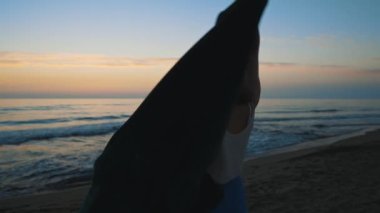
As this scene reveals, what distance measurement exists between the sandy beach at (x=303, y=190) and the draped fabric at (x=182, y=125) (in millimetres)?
5794

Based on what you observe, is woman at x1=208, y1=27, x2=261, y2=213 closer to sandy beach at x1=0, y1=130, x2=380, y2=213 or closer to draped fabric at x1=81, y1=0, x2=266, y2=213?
draped fabric at x1=81, y1=0, x2=266, y2=213

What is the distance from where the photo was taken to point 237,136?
1.34 metres

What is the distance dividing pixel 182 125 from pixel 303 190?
7270 mm

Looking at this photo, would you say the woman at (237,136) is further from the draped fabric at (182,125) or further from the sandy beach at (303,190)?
the sandy beach at (303,190)

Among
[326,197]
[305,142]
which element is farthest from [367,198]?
[305,142]

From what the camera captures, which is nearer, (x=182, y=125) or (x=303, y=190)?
(x=182, y=125)

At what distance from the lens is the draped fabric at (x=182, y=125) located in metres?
1.06

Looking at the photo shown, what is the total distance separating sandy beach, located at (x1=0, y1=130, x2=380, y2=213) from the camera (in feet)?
21.7

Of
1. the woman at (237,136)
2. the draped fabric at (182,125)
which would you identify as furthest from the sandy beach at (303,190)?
the draped fabric at (182,125)

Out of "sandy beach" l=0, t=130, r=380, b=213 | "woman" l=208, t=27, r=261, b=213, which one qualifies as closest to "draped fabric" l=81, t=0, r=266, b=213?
"woman" l=208, t=27, r=261, b=213

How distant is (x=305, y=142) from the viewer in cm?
1998

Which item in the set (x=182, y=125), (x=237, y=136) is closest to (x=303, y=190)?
(x=237, y=136)

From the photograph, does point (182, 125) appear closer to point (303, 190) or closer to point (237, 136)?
point (237, 136)

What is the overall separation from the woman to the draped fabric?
20 cm
